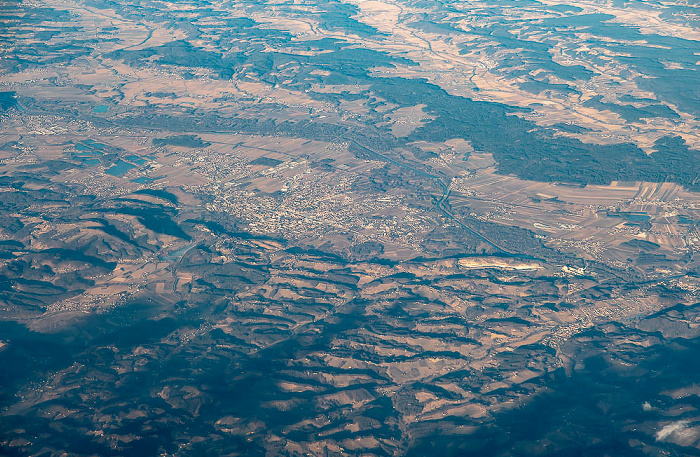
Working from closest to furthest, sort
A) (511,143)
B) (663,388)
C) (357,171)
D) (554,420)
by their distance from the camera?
(554,420), (663,388), (357,171), (511,143)

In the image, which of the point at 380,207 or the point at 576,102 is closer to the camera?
the point at 380,207

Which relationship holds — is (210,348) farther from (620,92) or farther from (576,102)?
(620,92)

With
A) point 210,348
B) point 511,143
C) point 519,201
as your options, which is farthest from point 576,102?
point 210,348

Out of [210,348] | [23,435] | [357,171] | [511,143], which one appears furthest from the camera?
[511,143]

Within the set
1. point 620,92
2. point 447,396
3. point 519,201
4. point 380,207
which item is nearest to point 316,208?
point 380,207

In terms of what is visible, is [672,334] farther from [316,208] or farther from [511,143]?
[511,143]

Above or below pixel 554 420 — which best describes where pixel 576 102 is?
above
